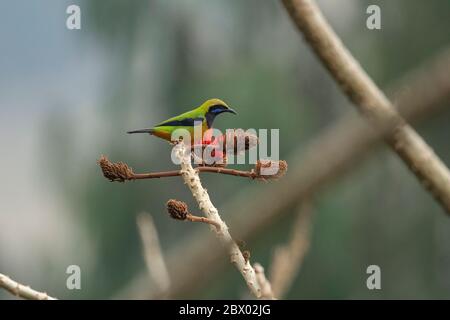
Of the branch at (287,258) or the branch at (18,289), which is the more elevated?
the branch at (287,258)

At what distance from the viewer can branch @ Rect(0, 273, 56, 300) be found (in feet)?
2.04

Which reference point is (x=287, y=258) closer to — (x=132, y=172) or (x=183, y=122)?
(x=132, y=172)

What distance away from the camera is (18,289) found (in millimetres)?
630

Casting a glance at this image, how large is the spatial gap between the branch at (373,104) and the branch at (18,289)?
1.00 ft

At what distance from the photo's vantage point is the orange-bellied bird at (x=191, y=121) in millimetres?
824

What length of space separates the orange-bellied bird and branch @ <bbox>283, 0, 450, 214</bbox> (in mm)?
384

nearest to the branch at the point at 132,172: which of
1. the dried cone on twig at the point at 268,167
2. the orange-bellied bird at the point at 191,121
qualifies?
the dried cone on twig at the point at 268,167

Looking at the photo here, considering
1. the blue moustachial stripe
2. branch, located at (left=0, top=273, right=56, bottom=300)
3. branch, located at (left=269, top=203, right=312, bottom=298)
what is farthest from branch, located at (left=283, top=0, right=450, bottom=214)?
the blue moustachial stripe

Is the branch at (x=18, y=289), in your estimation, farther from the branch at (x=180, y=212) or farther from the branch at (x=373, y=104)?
the branch at (x=373, y=104)

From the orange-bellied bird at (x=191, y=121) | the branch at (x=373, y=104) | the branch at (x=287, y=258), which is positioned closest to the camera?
the branch at (x=373, y=104)

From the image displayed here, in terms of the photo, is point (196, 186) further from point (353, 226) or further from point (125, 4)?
point (353, 226)

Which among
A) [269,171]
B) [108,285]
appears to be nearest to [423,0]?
[108,285]

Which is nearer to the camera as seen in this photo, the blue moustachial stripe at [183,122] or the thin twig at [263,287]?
the thin twig at [263,287]

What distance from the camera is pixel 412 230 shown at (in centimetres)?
743
